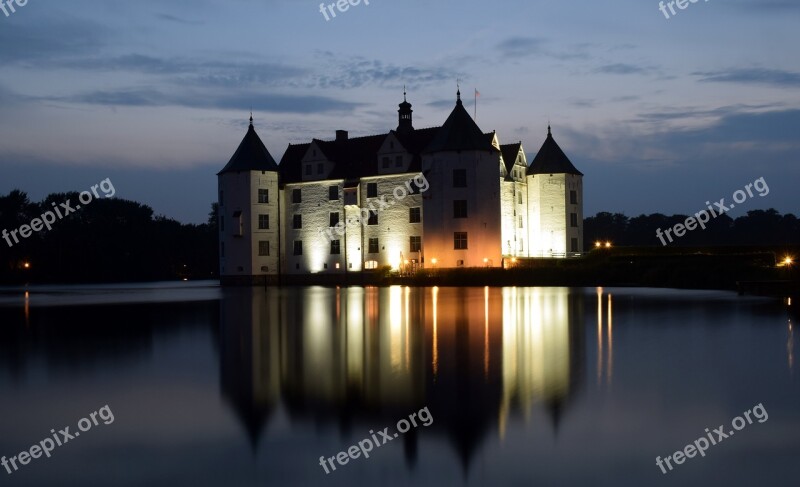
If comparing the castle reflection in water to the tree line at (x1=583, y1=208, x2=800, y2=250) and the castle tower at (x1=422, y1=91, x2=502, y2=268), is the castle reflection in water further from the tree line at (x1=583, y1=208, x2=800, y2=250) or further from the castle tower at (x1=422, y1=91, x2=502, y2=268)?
the tree line at (x1=583, y1=208, x2=800, y2=250)

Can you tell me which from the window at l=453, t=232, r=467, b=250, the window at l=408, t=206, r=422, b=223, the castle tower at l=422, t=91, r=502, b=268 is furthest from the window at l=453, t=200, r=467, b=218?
the window at l=408, t=206, r=422, b=223

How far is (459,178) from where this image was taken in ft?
205

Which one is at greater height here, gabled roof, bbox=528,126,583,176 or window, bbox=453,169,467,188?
gabled roof, bbox=528,126,583,176

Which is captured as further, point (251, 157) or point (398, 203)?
point (251, 157)

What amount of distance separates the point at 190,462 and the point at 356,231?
5975 cm

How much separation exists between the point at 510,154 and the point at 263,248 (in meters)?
23.0

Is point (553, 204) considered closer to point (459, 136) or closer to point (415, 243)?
point (459, 136)

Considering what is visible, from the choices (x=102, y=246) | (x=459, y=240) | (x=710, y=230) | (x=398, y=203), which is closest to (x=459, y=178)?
(x=459, y=240)

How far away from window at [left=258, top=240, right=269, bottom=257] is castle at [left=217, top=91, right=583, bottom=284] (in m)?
0.10

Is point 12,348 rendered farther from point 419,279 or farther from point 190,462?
point 419,279

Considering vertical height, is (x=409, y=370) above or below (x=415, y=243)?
below

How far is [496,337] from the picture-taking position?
18.3 m

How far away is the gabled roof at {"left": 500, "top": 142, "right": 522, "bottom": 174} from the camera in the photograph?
70131 mm

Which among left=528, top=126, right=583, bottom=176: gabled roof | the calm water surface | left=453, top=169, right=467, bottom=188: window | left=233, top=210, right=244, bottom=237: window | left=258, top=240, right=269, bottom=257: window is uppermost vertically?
left=528, top=126, right=583, bottom=176: gabled roof
